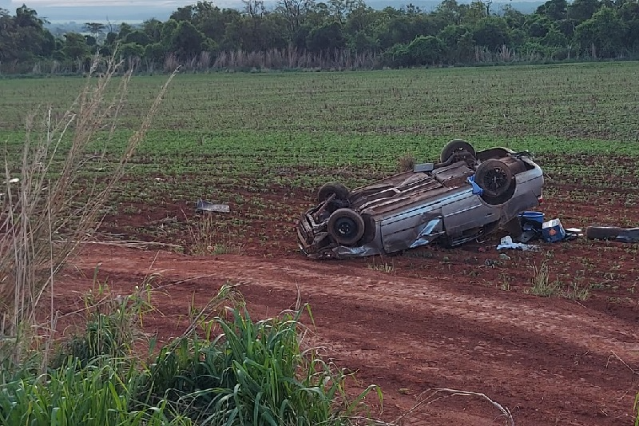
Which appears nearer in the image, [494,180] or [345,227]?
[345,227]

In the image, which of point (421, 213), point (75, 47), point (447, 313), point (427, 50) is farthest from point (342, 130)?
point (75, 47)

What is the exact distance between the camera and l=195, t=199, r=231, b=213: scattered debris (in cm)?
1275

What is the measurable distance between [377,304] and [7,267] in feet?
11.7

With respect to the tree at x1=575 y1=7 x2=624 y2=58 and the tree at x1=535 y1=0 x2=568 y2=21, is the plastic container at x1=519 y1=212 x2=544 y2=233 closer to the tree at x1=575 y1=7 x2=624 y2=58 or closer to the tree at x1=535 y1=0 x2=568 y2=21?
the tree at x1=575 y1=7 x2=624 y2=58

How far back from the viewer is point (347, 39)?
62.8m

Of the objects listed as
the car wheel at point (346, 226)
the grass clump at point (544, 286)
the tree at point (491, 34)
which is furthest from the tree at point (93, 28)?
the grass clump at point (544, 286)

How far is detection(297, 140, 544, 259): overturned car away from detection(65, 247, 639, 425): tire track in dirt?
1.81 ft

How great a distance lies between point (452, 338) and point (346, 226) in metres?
2.99

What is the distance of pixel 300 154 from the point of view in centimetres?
1877

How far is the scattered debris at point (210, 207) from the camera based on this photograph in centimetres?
1275

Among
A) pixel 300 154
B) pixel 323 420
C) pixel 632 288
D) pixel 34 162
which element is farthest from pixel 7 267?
pixel 300 154

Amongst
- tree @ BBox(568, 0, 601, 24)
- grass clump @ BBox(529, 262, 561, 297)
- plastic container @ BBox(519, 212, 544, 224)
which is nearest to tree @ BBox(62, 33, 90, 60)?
tree @ BBox(568, 0, 601, 24)

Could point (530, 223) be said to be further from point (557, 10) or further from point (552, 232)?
point (557, 10)

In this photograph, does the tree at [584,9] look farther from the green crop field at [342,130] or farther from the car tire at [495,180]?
the car tire at [495,180]
